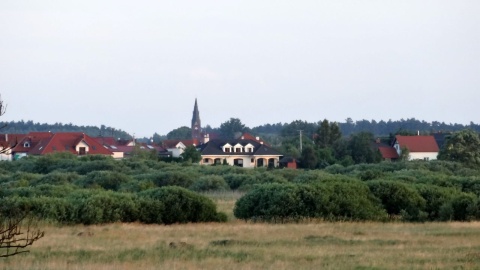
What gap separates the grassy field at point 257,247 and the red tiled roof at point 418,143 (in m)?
62.8

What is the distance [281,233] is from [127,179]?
97.1ft

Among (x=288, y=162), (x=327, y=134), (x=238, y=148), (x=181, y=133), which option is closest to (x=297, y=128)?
(x=181, y=133)

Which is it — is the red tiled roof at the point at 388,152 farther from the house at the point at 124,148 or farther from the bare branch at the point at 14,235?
the bare branch at the point at 14,235

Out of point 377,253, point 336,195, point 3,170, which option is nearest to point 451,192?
point 336,195

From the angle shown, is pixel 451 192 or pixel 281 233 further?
pixel 451 192

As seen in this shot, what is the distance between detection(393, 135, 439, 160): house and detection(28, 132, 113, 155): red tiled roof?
29.1 meters

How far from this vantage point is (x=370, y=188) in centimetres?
3512

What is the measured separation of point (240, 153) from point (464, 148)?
28286 mm

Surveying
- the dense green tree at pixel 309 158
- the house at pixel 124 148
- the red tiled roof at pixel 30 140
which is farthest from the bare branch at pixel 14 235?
the house at pixel 124 148

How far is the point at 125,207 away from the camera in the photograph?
30.8 metres

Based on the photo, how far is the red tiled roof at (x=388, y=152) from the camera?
3535 inches

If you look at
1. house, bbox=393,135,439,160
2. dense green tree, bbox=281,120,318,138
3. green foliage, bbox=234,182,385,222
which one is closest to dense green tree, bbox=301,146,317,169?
house, bbox=393,135,439,160

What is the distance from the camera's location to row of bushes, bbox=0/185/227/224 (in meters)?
29.9

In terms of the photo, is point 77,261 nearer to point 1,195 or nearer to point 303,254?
point 303,254
